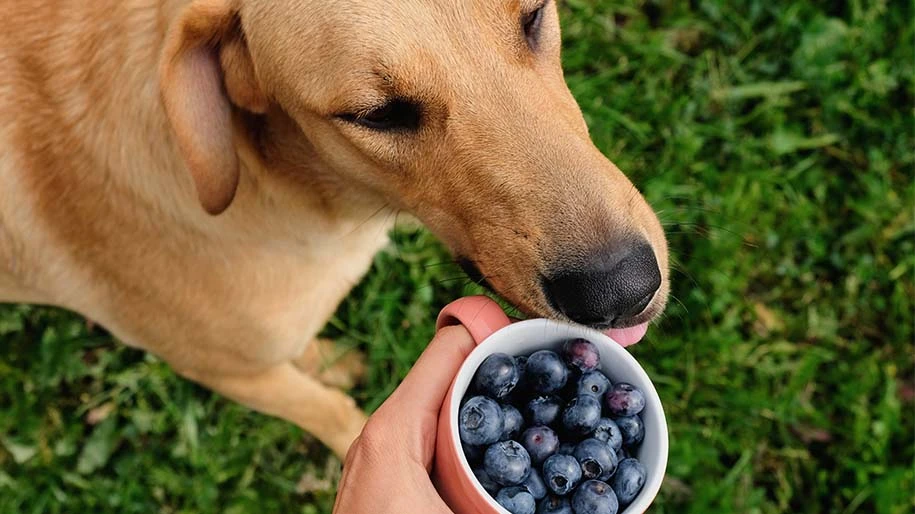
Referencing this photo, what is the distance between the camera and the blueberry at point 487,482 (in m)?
1.70

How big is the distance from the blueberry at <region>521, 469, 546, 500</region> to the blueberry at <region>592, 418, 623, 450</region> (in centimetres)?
15

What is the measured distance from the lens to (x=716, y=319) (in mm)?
3639

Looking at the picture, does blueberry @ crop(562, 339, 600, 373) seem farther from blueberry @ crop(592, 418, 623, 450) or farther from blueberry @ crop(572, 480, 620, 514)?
blueberry @ crop(572, 480, 620, 514)

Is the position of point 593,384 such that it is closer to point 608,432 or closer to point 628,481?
point 608,432

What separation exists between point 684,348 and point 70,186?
8.20 ft

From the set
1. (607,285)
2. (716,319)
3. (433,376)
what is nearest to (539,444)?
(433,376)

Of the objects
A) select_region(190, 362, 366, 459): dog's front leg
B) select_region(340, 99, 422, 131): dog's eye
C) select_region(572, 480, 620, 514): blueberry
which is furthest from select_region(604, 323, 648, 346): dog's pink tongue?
select_region(190, 362, 366, 459): dog's front leg

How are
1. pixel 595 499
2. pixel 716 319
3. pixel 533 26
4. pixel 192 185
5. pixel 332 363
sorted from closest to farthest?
pixel 595 499, pixel 533 26, pixel 192 185, pixel 332 363, pixel 716 319

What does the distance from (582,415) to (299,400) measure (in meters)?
1.59

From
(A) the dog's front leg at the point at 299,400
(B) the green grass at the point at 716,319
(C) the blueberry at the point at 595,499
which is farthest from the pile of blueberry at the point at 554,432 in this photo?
(B) the green grass at the point at 716,319

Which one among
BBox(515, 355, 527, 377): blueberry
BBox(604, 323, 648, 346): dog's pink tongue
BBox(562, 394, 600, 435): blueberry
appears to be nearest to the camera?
BBox(562, 394, 600, 435): blueberry

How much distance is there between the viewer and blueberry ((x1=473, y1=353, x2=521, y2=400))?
176 cm

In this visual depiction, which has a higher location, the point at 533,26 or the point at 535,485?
the point at 533,26

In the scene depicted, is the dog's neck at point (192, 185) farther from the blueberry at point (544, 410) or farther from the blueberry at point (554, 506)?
the blueberry at point (554, 506)
